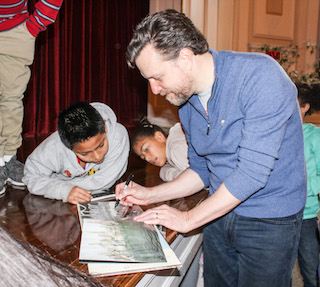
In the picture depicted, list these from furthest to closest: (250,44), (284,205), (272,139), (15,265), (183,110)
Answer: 1. (250,44)
2. (183,110)
3. (284,205)
4. (272,139)
5. (15,265)

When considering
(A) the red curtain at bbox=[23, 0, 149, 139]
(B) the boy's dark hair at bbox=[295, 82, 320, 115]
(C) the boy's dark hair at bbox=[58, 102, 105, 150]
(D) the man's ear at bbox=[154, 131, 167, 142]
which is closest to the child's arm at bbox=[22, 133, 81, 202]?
(C) the boy's dark hair at bbox=[58, 102, 105, 150]

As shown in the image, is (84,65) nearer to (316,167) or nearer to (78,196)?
(78,196)

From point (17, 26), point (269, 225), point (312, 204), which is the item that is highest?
point (17, 26)

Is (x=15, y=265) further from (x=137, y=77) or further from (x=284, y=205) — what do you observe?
(x=137, y=77)

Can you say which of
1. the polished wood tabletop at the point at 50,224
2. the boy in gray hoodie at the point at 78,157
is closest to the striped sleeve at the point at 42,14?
the boy in gray hoodie at the point at 78,157

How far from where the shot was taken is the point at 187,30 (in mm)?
867

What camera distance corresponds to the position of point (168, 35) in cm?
84

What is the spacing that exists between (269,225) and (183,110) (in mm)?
439

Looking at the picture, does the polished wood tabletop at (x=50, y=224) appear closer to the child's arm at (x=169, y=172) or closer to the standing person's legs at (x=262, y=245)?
the child's arm at (x=169, y=172)

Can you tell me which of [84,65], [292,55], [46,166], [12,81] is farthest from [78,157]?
[292,55]

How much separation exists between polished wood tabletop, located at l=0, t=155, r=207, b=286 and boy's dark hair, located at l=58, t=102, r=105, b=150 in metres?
0.31

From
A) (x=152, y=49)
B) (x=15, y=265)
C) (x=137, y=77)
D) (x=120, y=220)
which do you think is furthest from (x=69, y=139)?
(x=137, y=77)

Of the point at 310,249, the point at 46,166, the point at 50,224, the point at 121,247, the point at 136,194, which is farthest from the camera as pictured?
the point at 46,166

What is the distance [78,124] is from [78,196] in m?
0.33
